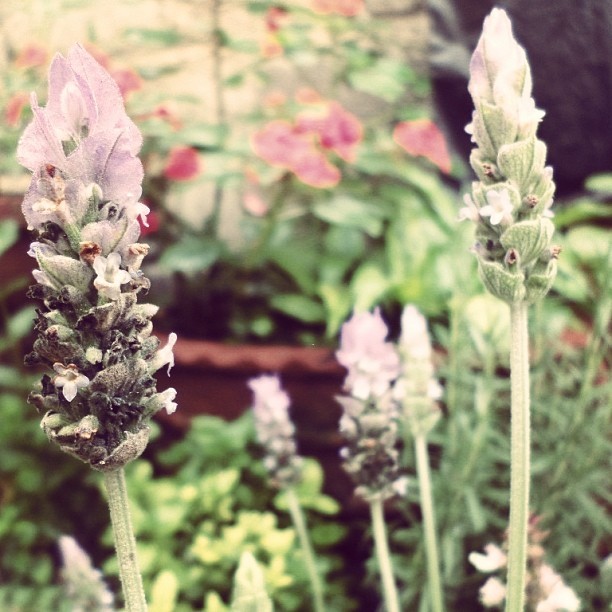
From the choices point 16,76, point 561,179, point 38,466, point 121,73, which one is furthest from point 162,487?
point 561,179

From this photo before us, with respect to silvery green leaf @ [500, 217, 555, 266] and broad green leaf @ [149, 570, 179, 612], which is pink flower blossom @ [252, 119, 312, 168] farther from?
silvery green leaf @ [500, 217, 555, 266]

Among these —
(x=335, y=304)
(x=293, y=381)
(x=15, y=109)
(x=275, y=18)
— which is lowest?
(x=293, y=381)

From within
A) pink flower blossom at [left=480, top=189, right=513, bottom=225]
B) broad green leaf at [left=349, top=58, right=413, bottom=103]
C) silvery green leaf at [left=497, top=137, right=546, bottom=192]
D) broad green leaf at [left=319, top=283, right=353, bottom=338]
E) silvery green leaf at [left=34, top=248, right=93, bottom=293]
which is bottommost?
silvery green leaf at [left=34, top=248, right=93, bottom=293]

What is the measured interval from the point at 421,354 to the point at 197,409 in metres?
0.71

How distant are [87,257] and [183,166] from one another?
1.05 m

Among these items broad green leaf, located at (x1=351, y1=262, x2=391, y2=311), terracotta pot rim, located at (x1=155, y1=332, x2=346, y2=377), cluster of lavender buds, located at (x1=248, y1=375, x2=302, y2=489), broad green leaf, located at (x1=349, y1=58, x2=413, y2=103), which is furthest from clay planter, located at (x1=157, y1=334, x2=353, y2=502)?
broad green leaf, located at (x1=349, y1=58, x2=413, y2=103)

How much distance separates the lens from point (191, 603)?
1087mm

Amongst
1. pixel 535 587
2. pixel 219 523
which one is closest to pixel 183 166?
pixel 219 523

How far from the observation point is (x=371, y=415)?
73 cm

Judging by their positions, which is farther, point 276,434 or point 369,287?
point 369,287

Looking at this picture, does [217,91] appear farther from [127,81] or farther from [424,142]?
[424,142]

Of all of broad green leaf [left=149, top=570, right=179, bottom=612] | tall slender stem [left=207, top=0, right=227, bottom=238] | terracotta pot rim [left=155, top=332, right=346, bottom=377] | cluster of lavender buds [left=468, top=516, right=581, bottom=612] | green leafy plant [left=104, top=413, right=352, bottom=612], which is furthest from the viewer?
tall slender stem [left=207, top=0, right=227, bottom=238]

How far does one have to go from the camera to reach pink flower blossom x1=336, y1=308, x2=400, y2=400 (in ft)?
2.37

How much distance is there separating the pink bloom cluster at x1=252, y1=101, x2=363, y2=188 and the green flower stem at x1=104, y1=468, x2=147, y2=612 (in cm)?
92
